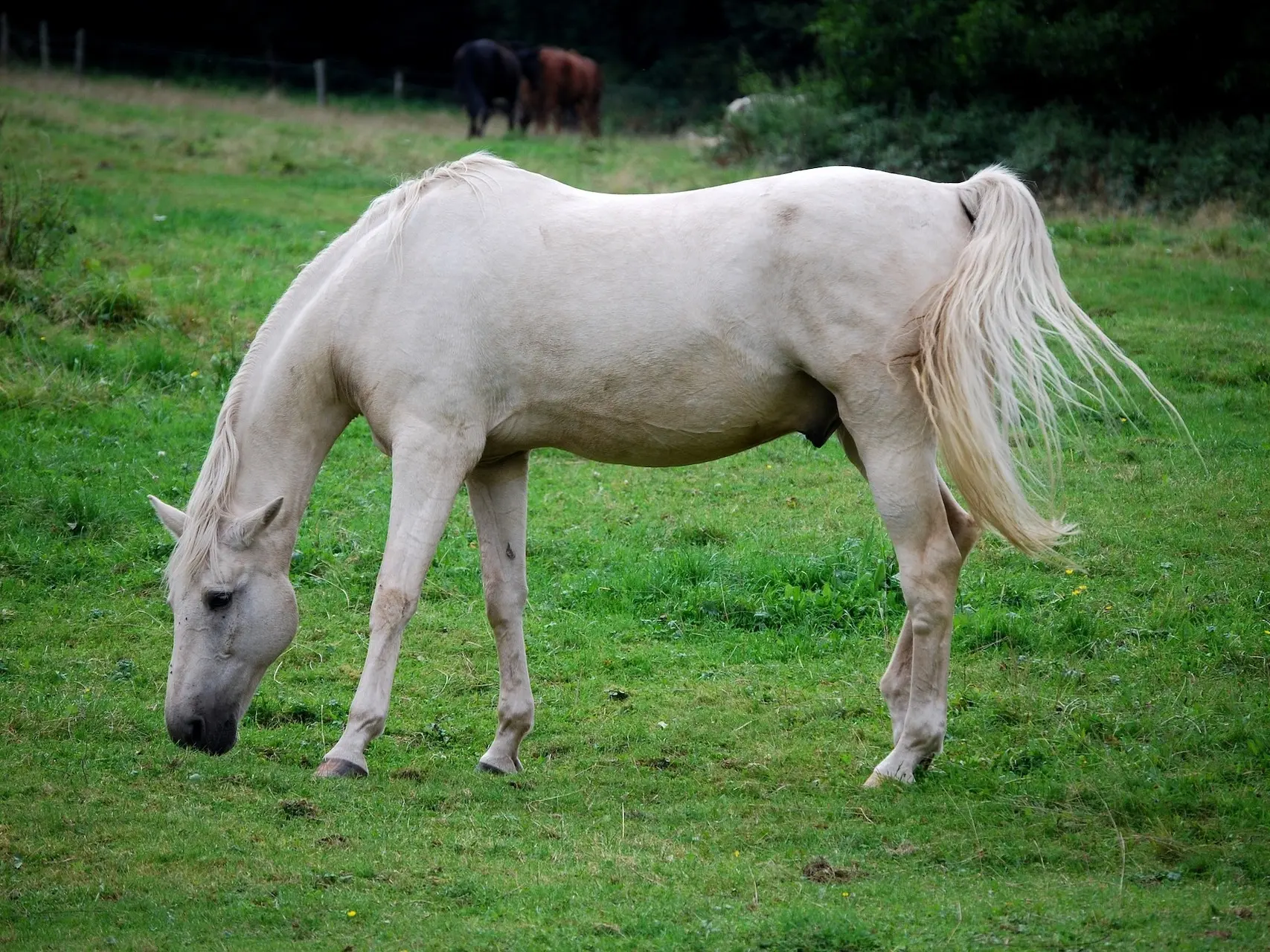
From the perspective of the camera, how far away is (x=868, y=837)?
13.0 ft

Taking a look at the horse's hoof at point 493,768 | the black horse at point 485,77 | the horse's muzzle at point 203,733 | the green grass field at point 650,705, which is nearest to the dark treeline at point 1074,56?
the green grass field at point 650,705

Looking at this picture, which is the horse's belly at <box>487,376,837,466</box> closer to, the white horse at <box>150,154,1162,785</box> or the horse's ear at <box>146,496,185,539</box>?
the white horse at <box>150,154,1162,785</box>

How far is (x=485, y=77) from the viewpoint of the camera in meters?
27.5

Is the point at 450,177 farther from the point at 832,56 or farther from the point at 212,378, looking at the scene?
the point at 832,56

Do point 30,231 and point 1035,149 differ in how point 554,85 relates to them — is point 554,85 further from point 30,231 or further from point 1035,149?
point 30,231

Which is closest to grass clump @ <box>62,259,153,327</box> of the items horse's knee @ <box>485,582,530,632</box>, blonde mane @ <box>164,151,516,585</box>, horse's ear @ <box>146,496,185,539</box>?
blonde mane @ <box>164,151,516,585</box>

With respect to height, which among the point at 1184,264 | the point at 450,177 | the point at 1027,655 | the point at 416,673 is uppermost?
the point at 450,177

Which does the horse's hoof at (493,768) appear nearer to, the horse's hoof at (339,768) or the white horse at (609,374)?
the white horse at (609,374)

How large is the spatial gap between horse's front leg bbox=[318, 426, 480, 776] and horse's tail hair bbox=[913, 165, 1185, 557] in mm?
1593

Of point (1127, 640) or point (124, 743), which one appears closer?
point (124, 743)

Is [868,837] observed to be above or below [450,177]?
below

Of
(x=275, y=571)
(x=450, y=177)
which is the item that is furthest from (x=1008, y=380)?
(x=275, y=571)

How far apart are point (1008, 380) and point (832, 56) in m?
14.7

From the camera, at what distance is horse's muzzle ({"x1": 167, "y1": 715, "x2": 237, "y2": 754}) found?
4.48 m
